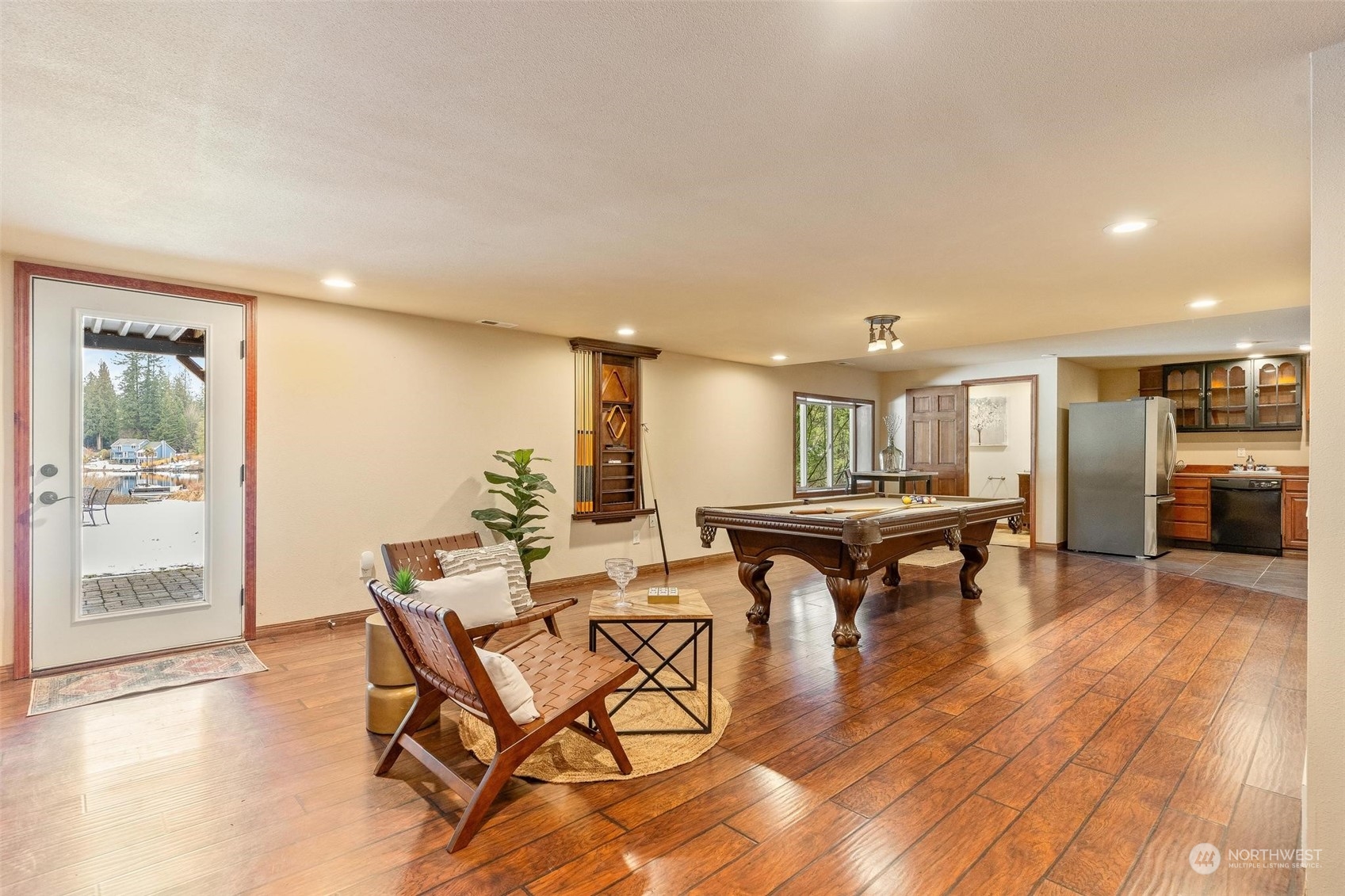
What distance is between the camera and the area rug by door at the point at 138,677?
11.0 feet

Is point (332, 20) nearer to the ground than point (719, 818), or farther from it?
farther from it

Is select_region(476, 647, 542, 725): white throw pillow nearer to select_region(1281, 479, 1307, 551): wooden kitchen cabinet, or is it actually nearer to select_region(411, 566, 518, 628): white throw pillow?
select_region(411, 566, 518, 628): white throw pillow

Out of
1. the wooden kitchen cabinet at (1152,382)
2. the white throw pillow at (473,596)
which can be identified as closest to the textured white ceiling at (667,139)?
the white throw pillow at (473,596)

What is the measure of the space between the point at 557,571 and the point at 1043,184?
4.79 meters

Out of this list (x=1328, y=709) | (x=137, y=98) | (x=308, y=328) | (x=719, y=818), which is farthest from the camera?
(x=308, y=328)

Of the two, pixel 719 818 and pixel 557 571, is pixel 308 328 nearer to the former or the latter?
pixel 557 571

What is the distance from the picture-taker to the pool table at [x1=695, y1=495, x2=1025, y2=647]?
13.5 feet

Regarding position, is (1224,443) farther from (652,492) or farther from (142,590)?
(142,590)

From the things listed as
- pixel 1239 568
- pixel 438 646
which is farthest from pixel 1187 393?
pixel 438 646

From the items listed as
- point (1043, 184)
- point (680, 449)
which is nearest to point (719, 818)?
point (1043, 184)

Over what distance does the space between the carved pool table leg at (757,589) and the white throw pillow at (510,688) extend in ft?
8.77

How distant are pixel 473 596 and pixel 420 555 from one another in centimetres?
87

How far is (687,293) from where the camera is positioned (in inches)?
173

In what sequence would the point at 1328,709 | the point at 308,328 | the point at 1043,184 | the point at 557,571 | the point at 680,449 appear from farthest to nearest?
the point at 680,449 < the point at 557,571 < the point at 308,328 < the point at 1043,184 < the point at 1328,709
